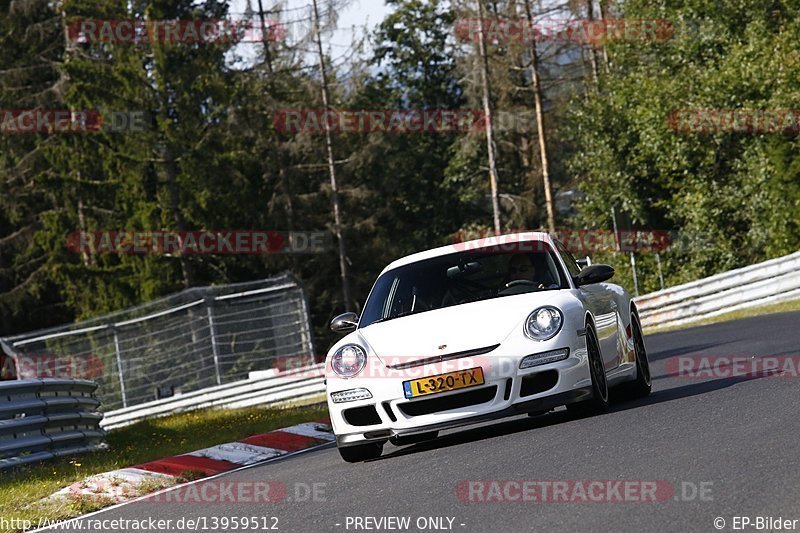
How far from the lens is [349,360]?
9492mm

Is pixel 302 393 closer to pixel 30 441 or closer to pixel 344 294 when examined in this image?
pixel 30 441

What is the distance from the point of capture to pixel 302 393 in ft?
74.1

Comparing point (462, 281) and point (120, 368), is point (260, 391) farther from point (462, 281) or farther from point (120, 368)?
point (462, 281)

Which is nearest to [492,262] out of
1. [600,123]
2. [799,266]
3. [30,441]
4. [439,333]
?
[439,333]

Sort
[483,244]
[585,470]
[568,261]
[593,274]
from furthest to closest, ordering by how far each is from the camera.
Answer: [568,261] < [483,244] < [593,274] < [585,470]

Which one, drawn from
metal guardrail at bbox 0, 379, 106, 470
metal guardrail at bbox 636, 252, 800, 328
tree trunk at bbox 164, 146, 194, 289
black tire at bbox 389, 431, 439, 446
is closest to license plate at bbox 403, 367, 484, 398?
black tire at bbox 389, 431, 439, 446

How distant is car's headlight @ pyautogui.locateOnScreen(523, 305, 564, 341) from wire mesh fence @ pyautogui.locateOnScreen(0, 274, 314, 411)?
14156 mm

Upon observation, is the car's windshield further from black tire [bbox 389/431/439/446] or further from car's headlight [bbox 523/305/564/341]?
black tire [bbox 389/431/439/446]

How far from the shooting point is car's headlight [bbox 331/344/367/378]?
9406 millimetres

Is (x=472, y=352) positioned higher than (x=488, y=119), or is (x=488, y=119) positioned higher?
(x=488, y=119)

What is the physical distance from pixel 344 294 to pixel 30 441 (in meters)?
36.7

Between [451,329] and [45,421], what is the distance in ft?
15.1

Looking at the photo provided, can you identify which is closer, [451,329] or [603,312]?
[451,329]

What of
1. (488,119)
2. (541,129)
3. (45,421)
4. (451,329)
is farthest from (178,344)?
(541,129)
